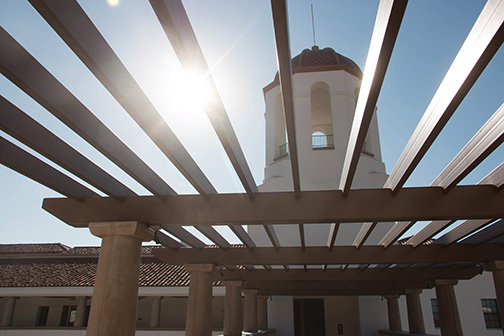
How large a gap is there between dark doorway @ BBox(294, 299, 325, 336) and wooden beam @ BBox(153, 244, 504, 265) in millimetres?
13780

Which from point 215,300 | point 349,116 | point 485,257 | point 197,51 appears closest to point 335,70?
point 349,116

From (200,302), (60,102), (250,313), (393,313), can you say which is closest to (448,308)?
(393,313)

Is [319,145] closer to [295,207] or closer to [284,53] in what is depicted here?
[295,207]

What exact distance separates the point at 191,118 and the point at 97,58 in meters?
1.98

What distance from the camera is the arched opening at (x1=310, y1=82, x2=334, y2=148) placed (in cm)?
2192

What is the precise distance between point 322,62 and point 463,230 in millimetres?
15171

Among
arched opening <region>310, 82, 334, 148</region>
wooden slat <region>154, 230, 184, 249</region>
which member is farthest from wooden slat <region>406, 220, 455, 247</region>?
arched opening <region>310, 82, 334, 148</region>

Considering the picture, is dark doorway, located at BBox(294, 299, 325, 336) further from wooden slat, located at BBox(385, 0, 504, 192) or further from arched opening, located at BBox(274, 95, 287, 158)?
wooden slat, located at BBox(385, 0, 504, 192)

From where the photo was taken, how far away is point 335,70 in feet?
72.3

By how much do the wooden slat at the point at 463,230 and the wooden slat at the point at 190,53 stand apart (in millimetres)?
6434

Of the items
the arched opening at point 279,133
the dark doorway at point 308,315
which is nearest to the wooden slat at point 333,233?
the arched opening at point 279,133

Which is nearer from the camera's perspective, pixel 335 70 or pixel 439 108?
pixel 439 108

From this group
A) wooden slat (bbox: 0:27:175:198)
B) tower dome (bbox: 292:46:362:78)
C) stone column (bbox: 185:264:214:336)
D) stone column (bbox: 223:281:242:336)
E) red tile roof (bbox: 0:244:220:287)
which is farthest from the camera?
red tile roof (bbox: 0:244:220:287)

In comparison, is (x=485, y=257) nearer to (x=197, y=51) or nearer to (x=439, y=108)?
(x=439, y=108)
